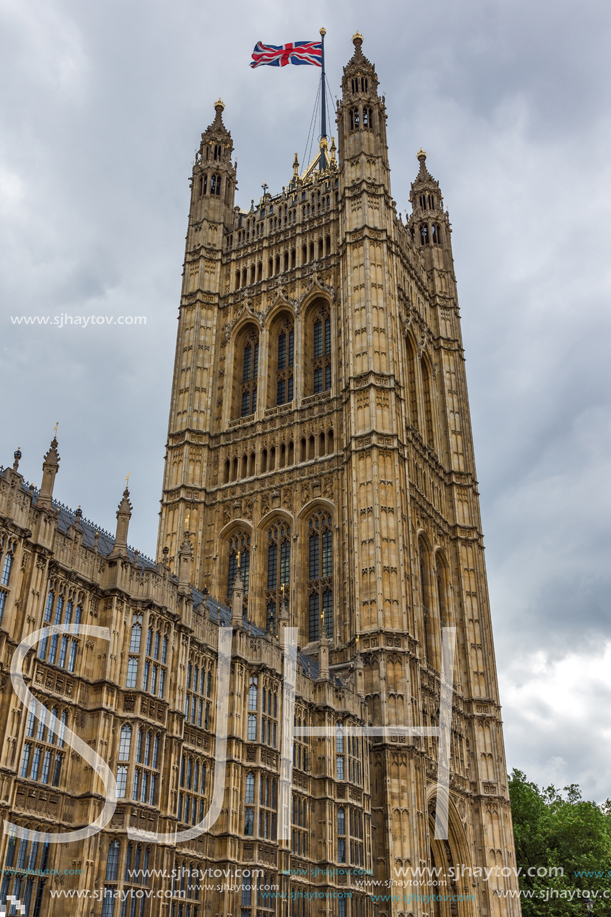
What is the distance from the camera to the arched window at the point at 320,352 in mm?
55406

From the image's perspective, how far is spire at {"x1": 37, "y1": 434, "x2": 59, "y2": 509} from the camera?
2433 centimetres

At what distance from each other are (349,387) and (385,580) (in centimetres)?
1190

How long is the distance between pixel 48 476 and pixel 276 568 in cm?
2673

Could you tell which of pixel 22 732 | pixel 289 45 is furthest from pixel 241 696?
pixel 289 45

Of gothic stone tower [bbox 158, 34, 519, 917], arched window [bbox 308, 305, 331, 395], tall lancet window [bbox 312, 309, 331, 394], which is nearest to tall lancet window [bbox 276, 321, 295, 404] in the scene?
gothic stone tower [bbox 158, 34, 519, 917]

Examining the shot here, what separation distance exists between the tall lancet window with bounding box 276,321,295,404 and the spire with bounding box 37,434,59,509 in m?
31.0

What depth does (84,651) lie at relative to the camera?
24.5 m

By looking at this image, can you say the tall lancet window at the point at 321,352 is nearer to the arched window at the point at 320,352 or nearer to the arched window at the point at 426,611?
the arched window at the point at 320,352

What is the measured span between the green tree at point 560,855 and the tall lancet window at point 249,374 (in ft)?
96.3

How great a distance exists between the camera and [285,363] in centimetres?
5756

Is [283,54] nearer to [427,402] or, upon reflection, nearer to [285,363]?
[285,363]

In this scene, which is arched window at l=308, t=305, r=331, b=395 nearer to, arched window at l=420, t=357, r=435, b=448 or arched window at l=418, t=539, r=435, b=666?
arched window at l=420, t=357, r=435, b=448

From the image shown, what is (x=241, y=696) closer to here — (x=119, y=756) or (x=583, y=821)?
(x=119, y=756)

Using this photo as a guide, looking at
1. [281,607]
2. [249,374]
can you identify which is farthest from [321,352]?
[281,607]
